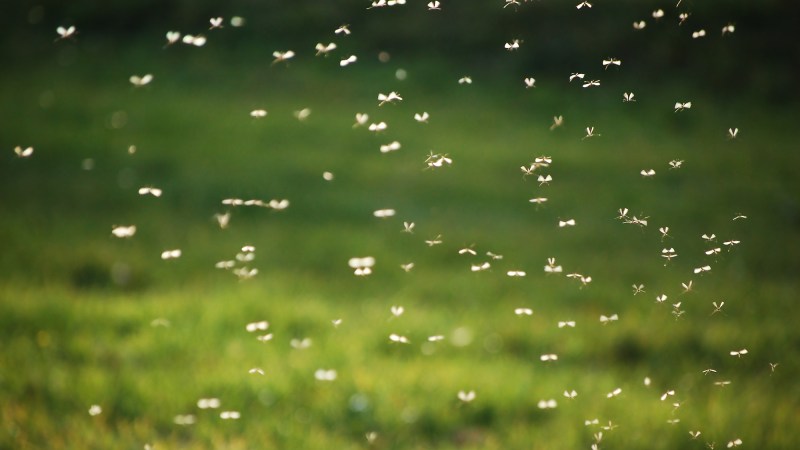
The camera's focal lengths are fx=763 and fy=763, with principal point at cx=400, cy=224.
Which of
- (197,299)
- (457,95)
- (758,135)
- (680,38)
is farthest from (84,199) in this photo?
(680,38)

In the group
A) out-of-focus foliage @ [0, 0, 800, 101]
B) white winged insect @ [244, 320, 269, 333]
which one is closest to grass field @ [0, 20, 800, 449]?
white winged insect @ [244, 320, 269, 333]

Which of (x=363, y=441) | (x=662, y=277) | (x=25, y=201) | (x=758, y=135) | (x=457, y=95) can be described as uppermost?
(x=758, y=135)

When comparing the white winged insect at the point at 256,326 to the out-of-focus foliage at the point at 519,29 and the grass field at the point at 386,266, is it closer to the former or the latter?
the grass field at the point at 386,266

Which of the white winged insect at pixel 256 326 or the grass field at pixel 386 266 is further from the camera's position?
the grass field at pixel 386 266

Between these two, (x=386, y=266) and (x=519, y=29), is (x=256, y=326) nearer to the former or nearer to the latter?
(x=386, y=266)

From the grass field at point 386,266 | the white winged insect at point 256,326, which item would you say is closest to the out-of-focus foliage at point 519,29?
the grass field at point 386,266

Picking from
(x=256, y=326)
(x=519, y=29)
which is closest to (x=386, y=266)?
(x=256, y=326)

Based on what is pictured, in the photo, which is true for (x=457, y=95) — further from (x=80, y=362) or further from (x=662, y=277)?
(x=80, y=362)

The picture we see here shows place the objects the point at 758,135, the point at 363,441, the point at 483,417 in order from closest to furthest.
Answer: the point at 363,441, the point at 483,417, the point at 758,135
